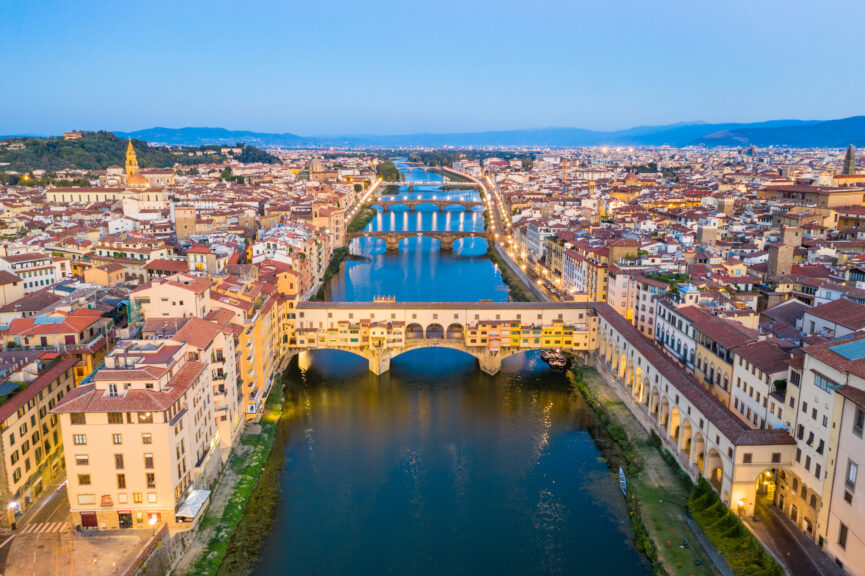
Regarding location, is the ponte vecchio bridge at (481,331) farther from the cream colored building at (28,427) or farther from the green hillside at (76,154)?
the green hillside at (76,154)

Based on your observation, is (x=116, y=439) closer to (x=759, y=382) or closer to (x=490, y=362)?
(x=490, y=362)

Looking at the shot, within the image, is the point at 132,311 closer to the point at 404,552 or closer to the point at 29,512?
the point at 29,512

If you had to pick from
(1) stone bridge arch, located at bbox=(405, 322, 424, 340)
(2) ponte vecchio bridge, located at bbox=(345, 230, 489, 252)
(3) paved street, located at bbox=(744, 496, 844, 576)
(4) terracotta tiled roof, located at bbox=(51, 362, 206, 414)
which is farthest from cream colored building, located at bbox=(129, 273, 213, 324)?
(2) ponte vecchio bridge, located at bbox=(345, 230, 489, 252)

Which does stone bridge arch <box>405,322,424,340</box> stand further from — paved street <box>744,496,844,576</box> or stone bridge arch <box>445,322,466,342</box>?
paved street <box>744,496,844,576</box>

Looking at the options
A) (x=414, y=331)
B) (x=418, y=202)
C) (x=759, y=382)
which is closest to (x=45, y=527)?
(x=414, y=331)

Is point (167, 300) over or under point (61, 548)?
over

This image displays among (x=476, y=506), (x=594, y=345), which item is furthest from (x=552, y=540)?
(x=594, y=345)

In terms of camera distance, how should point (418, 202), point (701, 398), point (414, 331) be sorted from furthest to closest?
point (418, 202) → point (414, 331) → point (701, 398)

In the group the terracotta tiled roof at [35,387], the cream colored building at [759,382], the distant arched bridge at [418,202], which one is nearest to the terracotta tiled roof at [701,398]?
the cream colored building at [759,382]
